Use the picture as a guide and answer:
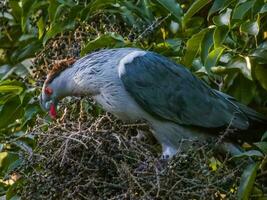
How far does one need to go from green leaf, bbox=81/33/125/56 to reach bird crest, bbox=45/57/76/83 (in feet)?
0.27

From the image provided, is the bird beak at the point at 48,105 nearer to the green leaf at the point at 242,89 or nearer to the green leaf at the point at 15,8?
the green leaf at the point at 242,89

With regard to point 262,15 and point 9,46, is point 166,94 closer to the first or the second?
point 262,15

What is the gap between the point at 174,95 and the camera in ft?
13.0

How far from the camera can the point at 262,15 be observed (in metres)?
3.69

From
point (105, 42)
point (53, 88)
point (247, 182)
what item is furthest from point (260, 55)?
point (53, 88)

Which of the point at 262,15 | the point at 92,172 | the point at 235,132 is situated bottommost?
the point at 235,132

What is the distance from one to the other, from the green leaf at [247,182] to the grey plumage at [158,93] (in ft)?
1.30

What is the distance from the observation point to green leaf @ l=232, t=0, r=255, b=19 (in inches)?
146

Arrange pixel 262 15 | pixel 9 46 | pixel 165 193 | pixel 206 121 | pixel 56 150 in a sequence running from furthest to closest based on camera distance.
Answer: pixel 9 46 → pixel 206 121 → pixel 262 15 → pixel 56 150 → pixel 165 193

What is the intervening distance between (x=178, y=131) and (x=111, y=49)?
18.5 inches

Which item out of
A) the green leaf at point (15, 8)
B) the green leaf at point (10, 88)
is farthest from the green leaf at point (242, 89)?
the green leaf at point (15, 8)

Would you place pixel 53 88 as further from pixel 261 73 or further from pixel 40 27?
pixel 261 73

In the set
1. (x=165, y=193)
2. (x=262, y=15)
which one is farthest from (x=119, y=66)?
(x=165, y=193)

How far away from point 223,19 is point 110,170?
96 cm
